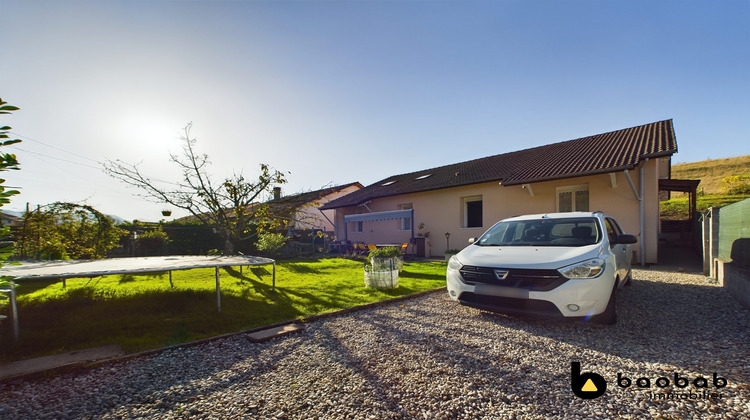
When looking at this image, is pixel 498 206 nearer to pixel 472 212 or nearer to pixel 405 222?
pixel 472 212

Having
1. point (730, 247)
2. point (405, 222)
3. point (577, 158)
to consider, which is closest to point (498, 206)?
point (577, 158)

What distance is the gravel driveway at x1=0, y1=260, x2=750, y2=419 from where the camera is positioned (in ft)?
7.12

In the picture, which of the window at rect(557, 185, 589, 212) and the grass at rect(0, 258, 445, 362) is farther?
the window at rect(557, 185, 589, 212)

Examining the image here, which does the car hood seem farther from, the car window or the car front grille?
the car window

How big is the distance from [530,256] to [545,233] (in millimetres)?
1144

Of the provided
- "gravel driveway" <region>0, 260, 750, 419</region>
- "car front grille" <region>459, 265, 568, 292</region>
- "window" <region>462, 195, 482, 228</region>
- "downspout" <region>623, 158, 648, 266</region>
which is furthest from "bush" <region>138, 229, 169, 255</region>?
"downspout" <region>623, 158, 648, 266</region>

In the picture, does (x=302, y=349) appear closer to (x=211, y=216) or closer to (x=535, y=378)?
(x=535, y=378)

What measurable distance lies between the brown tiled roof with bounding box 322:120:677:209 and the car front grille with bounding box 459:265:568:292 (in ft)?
23.4

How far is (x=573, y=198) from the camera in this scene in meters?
10.7

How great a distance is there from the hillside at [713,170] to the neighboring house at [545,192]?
3050 centimetres

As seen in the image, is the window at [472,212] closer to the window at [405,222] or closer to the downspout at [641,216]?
the window at [405,222]

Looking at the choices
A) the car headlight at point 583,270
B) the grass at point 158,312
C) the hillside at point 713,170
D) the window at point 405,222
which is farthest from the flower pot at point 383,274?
the hillside at point 713,170

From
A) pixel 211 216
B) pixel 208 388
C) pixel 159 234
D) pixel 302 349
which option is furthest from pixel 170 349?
pixel 159 234

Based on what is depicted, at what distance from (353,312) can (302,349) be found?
1551 mm
